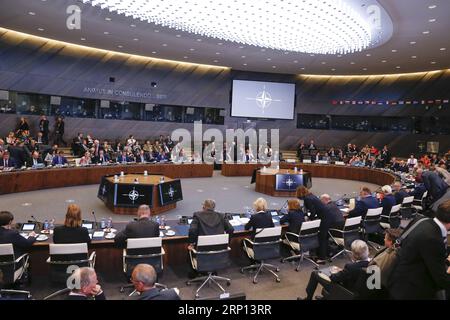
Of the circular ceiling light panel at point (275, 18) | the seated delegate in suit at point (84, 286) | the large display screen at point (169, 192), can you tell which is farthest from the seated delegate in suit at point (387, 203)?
the seated delegate in suit at point (84, 286)

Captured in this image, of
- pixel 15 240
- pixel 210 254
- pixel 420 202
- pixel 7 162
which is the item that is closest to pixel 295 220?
pixel 210 254

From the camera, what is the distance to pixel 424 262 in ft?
8.55

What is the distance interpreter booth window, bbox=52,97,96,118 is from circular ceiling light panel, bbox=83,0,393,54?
835cm

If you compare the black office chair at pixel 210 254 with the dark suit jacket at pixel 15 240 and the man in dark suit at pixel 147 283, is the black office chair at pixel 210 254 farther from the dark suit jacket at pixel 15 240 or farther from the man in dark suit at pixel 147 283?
the dark suit jacket at pixel 15 240

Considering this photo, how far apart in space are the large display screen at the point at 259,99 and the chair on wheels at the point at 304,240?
15.4 metres

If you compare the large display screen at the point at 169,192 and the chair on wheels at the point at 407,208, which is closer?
the chair on wheels at the point at 407,208

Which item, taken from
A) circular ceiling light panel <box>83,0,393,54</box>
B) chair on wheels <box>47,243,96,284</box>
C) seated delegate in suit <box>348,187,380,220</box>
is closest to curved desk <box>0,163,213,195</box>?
circular ceiling light panel <box>83,0,393,54</box>

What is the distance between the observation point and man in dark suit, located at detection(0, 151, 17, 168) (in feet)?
33.5

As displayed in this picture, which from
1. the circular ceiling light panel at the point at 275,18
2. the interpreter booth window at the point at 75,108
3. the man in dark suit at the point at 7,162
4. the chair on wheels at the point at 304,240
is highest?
the circular ceiling light panel at the point at 275,18

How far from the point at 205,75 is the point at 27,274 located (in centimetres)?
1714

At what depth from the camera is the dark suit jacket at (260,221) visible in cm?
516

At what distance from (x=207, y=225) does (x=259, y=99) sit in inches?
654

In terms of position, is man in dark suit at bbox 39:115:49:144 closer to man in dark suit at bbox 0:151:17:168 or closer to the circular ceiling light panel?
man in dark suit at bbox 0:151:17:168

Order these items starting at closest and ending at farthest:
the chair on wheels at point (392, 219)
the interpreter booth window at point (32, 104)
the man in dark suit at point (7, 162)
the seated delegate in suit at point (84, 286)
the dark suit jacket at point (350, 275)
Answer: the seated delegate in suit at point (84, 286) → the dark suit jacket at point (350, 275) → the chair on wheels at point (392, 219) → the man in dark suit at point (7, 162) → the interpreter booth window at point (32, 104)
